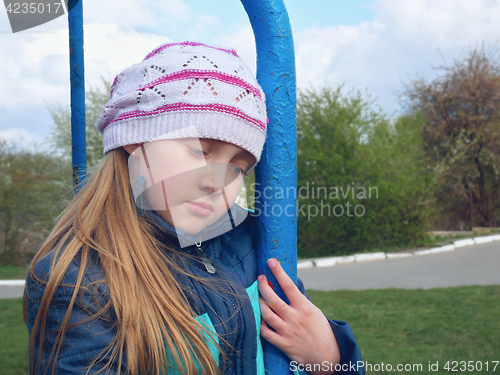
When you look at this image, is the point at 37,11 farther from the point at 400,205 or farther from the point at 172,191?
the point at 400,205

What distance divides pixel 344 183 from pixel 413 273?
232cm

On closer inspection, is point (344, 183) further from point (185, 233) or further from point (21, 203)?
point (185, 233)

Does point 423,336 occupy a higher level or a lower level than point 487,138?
lower

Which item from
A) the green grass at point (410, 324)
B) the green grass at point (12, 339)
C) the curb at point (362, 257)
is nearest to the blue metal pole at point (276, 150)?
the green grass at point (410, 324)

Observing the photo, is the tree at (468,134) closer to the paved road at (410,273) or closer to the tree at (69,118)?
the paved road at (410,273)

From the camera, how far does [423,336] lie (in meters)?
4.18

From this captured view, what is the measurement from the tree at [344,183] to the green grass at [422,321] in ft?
9.64

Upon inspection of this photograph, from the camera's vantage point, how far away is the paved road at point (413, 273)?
249 inches

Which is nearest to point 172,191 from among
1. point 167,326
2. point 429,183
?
point 167,326

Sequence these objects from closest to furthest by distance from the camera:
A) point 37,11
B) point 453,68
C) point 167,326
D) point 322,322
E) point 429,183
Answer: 1. point 167,326
2. point 322,322
3. point 37,11
4. point 429,183
5. point 453,68

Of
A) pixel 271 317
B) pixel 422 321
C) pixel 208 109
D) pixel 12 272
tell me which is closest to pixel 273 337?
pixel 271 317

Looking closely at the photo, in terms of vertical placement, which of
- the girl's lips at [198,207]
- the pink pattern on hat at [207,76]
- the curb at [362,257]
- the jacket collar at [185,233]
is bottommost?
the curb at [362,257]

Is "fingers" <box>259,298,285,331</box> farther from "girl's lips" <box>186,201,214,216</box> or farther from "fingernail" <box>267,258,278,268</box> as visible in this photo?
"girl's lips" <box>186,201,214,216</box>

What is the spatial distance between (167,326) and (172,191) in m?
0.30
